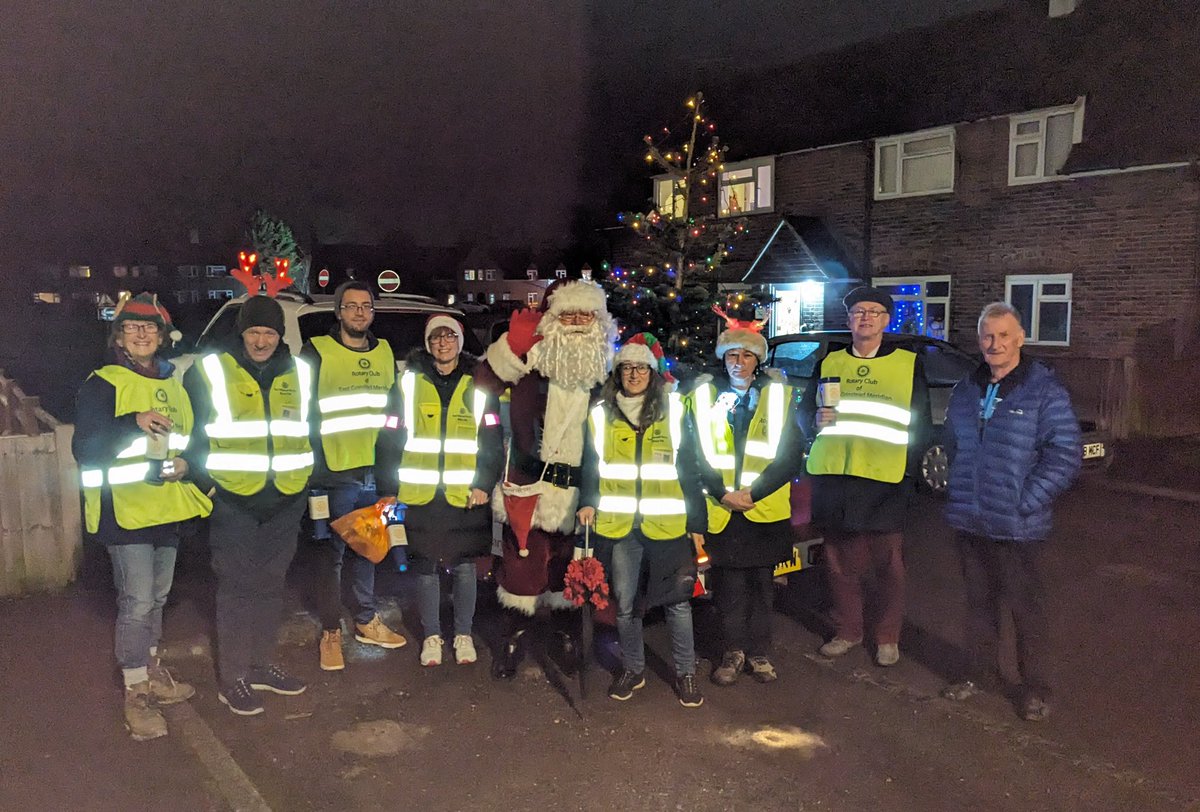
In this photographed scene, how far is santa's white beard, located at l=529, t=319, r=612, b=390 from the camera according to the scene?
462 centimetres

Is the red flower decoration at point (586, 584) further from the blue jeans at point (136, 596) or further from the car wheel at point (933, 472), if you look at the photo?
the car wheel at point (933, 472)

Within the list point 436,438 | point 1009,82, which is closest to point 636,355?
point 436,438

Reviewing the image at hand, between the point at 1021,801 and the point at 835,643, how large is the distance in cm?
163

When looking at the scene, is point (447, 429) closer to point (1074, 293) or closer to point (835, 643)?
point (835, 643)

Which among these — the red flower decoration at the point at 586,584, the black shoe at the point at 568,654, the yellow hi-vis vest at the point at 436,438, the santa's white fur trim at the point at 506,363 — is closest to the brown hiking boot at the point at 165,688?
the yellow hi-vis vest at the point at 436,438

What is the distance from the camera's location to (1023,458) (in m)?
4.33

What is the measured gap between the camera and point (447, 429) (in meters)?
4.81

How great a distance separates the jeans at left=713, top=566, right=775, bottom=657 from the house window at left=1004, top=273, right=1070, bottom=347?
1447 cm

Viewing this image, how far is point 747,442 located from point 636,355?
0.80 meters

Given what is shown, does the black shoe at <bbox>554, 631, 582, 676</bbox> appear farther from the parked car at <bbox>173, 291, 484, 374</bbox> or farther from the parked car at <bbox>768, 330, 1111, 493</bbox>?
the parked car at <bbox>768, 330, 1111, 493</bbox>

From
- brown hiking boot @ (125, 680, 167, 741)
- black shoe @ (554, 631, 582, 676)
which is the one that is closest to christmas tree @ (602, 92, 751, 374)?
black shoe @ (554, 631, 582, 676)

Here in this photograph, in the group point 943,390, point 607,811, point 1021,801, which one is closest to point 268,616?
point 607,811

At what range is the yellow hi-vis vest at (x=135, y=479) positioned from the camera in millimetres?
4105

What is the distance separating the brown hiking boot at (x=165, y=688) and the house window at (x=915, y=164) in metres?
18.1
